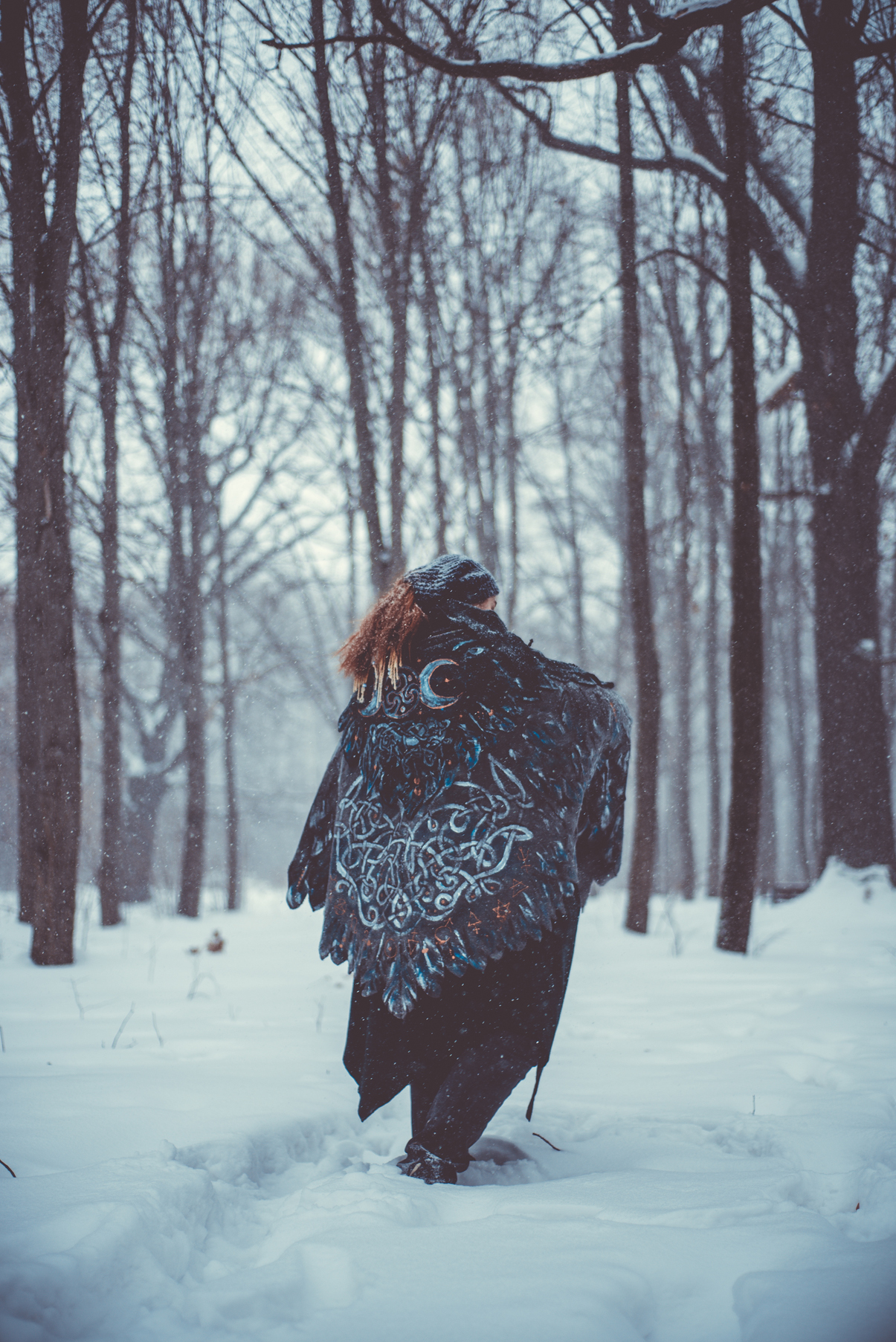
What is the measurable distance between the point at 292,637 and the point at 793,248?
1556 cm

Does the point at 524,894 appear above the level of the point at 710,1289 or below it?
above

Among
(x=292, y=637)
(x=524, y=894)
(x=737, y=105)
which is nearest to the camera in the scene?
(x=524, y=894)

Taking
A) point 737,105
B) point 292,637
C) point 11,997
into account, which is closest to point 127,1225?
point 11,997

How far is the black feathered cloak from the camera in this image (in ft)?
7.22

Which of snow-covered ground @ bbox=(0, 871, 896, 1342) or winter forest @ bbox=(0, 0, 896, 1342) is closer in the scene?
snow-covered ground @ bbox=(0, 871, 896, 1342)

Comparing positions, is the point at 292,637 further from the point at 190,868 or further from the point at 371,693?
the point at 371,693

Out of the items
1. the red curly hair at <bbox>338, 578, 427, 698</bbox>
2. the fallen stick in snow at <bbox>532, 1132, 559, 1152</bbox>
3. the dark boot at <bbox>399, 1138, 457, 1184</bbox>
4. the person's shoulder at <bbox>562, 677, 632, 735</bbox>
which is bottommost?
the fallen stick in snow at <bbox>532, 1132, 559, 1152</bbox>

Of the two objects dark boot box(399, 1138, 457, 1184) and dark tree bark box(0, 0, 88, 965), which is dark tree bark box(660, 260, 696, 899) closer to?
dark tree bark box(0, 0, 88, 965)

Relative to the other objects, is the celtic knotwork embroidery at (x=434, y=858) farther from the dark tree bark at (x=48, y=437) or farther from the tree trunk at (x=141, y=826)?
the tree trunk at (x=141, y=826)

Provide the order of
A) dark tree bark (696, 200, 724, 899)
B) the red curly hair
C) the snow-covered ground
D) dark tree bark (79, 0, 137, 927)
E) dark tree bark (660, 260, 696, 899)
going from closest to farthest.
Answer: the snow-covered ground, the red curly hair, dark tree bark (79, 0, 137, 927), dark tree bark (660, 260, 696, 899), dark tree bark (696, 200, 724, 899)

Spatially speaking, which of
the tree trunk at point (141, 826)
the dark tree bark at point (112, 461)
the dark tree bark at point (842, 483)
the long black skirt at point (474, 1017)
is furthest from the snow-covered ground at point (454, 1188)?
the tree trunk at point (141, 826)

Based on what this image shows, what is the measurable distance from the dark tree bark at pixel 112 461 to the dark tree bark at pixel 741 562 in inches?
170

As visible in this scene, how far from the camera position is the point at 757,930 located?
6.68m

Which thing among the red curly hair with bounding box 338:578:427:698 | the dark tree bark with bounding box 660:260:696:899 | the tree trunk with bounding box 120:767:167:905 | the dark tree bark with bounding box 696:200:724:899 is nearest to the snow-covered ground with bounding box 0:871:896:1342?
the red curly hair with bounding box 338:578:427:698
